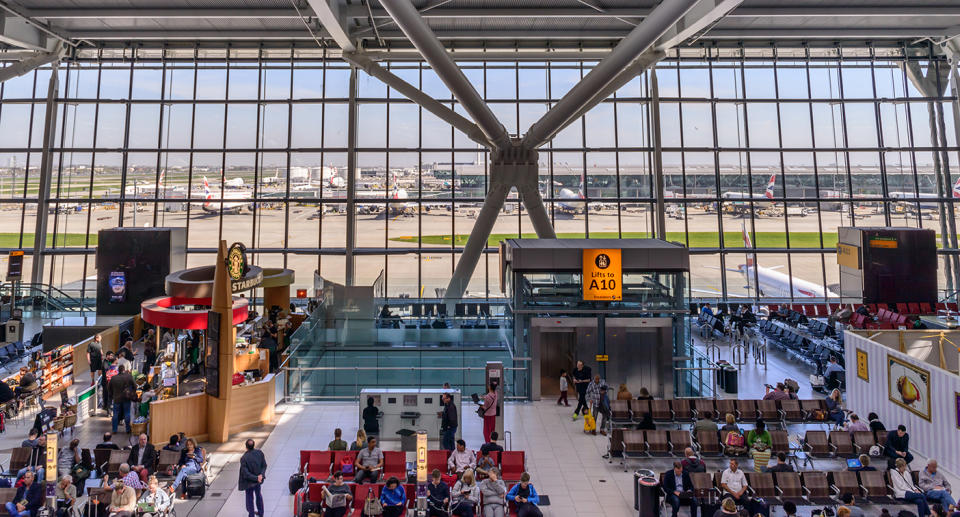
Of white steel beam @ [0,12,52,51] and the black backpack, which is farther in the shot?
white steel beam @ [0,12,52,51]

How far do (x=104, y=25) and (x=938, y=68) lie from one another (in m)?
40.1

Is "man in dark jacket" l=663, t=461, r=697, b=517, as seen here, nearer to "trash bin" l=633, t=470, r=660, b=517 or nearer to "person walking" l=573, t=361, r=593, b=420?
"trash bin" l=633, t=470, r=660, b=517

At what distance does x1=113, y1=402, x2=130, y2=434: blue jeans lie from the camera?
12.5m

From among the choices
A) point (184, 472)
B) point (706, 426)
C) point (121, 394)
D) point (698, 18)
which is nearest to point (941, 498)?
point (706, 426)

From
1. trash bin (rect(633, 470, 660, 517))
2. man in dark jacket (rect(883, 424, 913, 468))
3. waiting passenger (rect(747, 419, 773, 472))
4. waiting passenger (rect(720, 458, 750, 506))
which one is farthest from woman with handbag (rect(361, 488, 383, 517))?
man in dark jacket (rect(883, 424, 913, 468))

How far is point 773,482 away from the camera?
30.1 feet

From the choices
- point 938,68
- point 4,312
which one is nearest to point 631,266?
point 4,312

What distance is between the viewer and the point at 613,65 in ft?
59.2

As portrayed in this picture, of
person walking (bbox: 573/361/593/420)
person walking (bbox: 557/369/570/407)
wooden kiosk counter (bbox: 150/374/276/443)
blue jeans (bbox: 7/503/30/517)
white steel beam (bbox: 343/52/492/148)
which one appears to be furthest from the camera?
white steel beam (bbox: 343/52/492/148)

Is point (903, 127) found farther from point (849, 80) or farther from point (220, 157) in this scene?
point (220, 157)

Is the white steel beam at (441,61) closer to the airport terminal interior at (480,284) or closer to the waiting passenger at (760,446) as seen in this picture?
the airport terminal interior at (480,284)

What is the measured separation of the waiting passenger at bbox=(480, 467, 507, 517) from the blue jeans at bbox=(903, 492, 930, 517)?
6193 millimetres

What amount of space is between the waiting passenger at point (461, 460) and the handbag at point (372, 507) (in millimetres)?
1620

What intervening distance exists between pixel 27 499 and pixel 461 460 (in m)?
6.44
